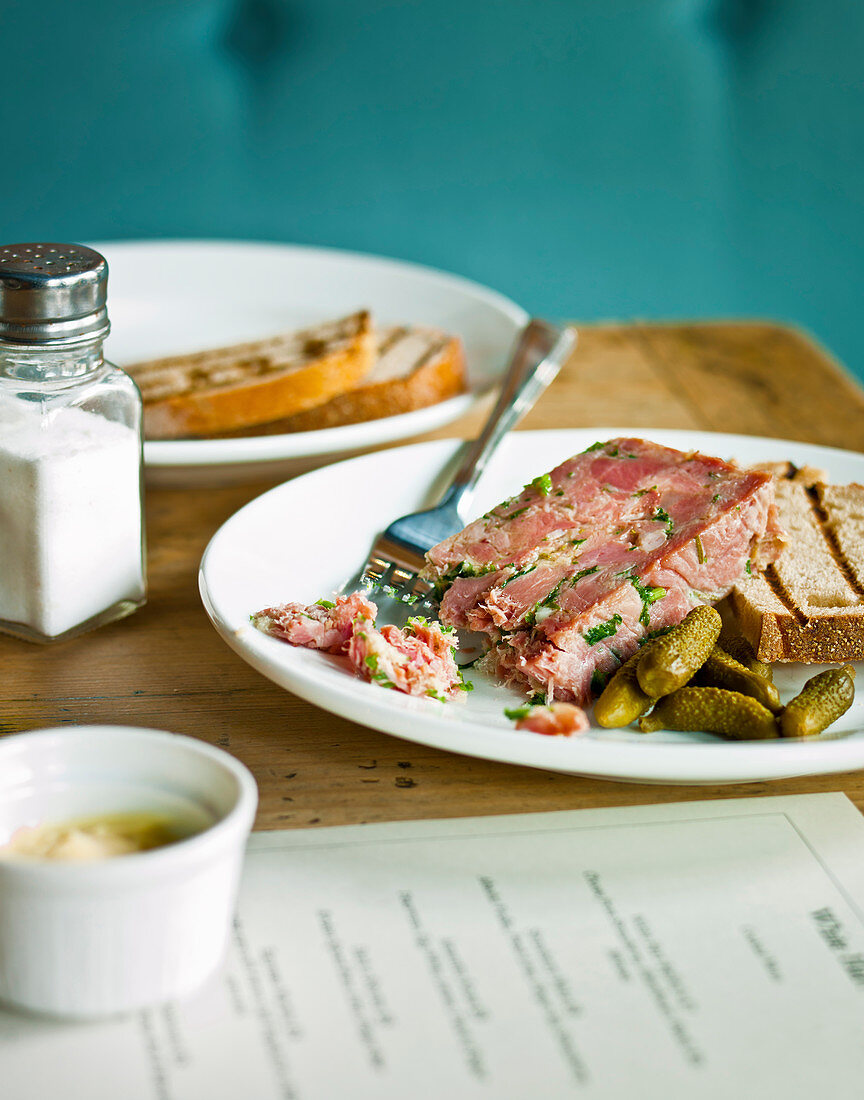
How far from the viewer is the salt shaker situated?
52.6 inches

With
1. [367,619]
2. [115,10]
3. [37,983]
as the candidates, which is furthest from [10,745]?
[115,10]

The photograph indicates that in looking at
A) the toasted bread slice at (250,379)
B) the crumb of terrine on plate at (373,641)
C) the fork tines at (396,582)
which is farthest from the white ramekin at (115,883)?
the toasted bread slice at (250,379)

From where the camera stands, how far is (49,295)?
1312 millimetres

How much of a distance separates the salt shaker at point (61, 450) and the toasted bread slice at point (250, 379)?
0.64m

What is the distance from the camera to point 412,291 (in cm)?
283

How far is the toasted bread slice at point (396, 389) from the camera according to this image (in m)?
2.27

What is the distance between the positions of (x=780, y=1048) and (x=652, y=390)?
1.90m

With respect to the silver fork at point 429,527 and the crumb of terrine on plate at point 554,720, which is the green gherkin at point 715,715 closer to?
the crumb of terrine on plate at point 554,720

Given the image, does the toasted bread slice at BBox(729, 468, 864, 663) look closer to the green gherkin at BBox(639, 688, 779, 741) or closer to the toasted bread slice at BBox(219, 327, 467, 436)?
the green gherkin at BBox(639, 688, 779, 741)

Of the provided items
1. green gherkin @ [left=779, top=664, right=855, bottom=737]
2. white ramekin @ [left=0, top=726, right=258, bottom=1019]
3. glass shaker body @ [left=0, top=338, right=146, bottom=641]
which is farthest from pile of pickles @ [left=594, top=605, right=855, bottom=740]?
glass shaker body @ [left=0, top=338, right=146, bottom=641]

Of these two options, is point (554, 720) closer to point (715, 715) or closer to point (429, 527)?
point (715, 715)

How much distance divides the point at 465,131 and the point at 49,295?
2.81m

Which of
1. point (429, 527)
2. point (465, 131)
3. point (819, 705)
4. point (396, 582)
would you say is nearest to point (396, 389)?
point (429, 527)

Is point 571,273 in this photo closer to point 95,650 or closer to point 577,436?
point 577,436
